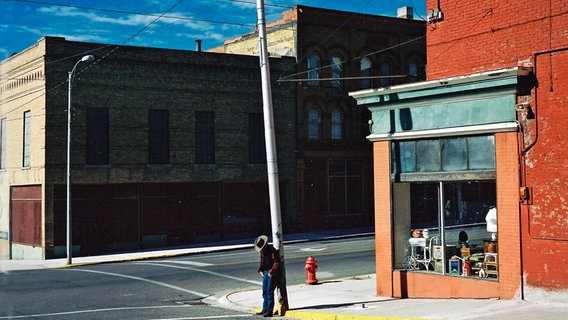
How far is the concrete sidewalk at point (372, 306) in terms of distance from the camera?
42.0 feet

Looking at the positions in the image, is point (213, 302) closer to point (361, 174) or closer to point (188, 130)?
point (188, 130)

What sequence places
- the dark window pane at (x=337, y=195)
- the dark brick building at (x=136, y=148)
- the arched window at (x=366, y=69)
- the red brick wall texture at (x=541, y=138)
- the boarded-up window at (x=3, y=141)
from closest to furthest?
the red brick wall texture at (x=541, y=138)
the dark brick building at (x=136, y=148)
the boarded-up window at (x=3, y=141)
the dark window pane at (x=337, y=195)
the arched window at (x=366, y=69)

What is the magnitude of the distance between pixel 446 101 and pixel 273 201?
447 centimetres

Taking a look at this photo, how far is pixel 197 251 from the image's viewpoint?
32.5 metres

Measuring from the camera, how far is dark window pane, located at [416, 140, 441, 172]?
15.6 m

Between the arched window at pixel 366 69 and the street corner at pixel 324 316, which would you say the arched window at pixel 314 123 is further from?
the street corner at pixel 324 316

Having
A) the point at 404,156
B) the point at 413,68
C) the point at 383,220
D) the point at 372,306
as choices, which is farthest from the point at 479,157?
the point at 413,68

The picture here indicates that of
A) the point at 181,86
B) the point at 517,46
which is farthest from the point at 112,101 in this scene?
the point at 517,46

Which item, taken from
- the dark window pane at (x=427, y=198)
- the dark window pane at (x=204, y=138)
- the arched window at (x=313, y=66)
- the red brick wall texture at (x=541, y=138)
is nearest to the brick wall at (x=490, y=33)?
the red brick wall texture at (x=541, y=138)

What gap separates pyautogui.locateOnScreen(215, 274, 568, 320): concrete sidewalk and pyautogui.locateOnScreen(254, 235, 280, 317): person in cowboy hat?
49 centimetres

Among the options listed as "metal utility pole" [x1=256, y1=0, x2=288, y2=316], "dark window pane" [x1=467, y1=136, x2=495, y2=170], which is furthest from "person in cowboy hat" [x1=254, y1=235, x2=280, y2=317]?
"dark window pane" [x1=467, y1=136, x2=495, y2=170]

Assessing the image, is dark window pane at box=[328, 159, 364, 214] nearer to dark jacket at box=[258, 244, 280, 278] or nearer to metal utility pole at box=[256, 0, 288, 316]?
metal utility pole at box=[256, 0, 288, 316]

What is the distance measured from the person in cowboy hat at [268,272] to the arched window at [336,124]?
27.6m

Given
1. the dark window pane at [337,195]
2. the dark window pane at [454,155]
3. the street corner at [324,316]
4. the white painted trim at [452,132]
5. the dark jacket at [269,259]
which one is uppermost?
the white painted trim at [452,132]
